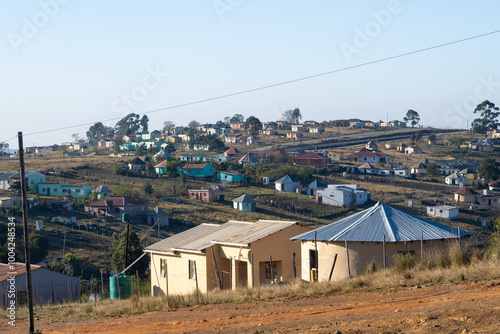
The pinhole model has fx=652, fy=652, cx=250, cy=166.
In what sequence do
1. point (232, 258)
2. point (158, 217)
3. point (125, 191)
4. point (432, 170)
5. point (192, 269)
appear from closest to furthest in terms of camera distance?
point (232, 258), point (192, 269), point (158, 217), point (125, 191), point (432, 170)

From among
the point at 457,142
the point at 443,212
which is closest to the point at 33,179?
the point at 443,212

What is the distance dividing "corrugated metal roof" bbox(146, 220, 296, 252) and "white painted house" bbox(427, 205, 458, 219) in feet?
139

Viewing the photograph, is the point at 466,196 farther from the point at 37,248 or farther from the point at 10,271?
the point at 10,271

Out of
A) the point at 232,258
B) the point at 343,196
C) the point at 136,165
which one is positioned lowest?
the point at 343,196

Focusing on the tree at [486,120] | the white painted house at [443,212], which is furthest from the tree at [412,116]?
the white painted house at [443,212]

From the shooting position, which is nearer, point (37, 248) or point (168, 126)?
point (37, 248)

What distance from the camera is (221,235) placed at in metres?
25.9

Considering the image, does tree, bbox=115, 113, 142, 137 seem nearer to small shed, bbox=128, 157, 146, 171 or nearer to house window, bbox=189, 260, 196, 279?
small shed, bbox=128, 157, 146, 171

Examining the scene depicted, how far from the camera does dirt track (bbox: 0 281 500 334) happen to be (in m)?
11.0

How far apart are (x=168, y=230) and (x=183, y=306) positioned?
137ft

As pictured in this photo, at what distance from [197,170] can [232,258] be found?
217 ft

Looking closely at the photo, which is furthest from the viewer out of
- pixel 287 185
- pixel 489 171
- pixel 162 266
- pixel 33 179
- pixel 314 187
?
pixel 489 171

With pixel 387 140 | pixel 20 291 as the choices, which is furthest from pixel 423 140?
pixel 20 291

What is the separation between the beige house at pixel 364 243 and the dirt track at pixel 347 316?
5.39 meters
